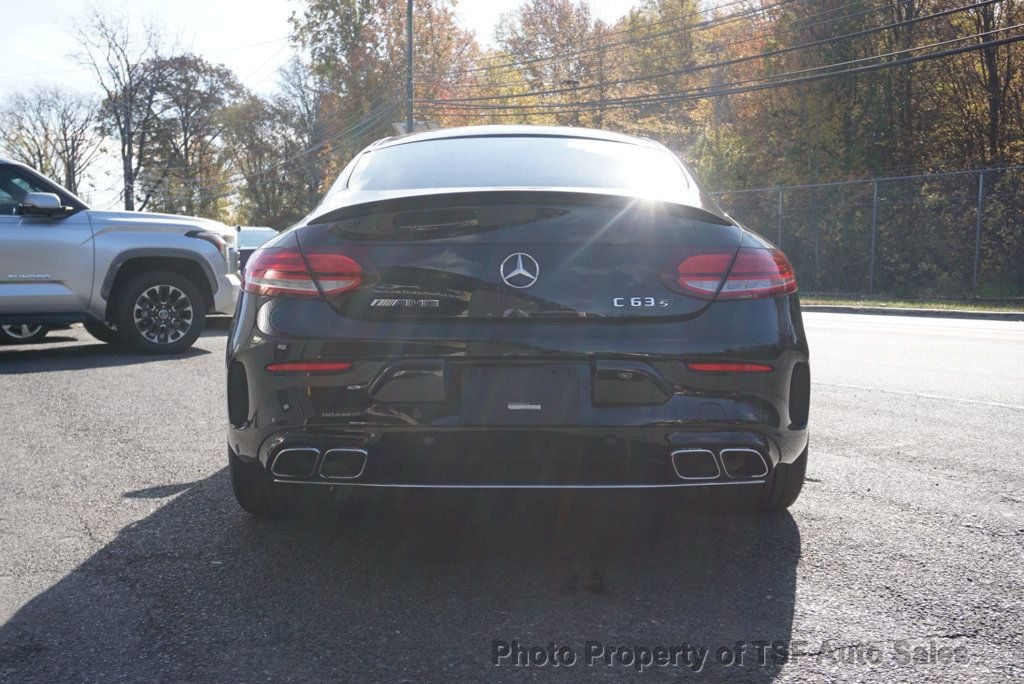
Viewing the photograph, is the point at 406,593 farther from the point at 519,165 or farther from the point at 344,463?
the point at 519,165

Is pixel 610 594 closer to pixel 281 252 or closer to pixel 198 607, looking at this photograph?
pixel 198 607

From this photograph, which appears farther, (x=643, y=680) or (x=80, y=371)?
(x=80, y=371)

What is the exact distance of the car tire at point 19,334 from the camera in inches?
454

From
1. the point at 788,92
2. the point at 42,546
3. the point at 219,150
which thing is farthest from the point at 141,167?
the point at 42,546

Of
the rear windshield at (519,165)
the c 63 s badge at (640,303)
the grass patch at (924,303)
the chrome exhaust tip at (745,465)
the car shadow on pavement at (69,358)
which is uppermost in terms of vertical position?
the rear windshield at (519,165)

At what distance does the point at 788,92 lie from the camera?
3247 cm

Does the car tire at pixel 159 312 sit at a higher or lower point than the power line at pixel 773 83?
lower

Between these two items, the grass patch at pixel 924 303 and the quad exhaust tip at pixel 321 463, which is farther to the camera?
the grass patch at pixel 924 303

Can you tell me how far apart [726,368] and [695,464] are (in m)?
0.32

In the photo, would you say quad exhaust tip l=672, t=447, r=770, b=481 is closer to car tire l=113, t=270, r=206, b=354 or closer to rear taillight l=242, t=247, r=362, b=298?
rear taillight l=242, t=247, r=362, b=298

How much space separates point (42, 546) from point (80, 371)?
5425mm

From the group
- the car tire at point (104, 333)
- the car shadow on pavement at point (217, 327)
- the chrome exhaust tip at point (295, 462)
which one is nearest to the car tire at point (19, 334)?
the car tire at point (104, 333)

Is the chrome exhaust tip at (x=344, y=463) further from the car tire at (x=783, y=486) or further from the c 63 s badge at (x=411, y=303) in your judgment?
the car tire at (x=783, y=486)

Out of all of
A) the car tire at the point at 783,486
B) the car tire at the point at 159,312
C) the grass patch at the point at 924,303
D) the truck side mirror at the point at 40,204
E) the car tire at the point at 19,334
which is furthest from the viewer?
the grass patch at the point at 924,303
